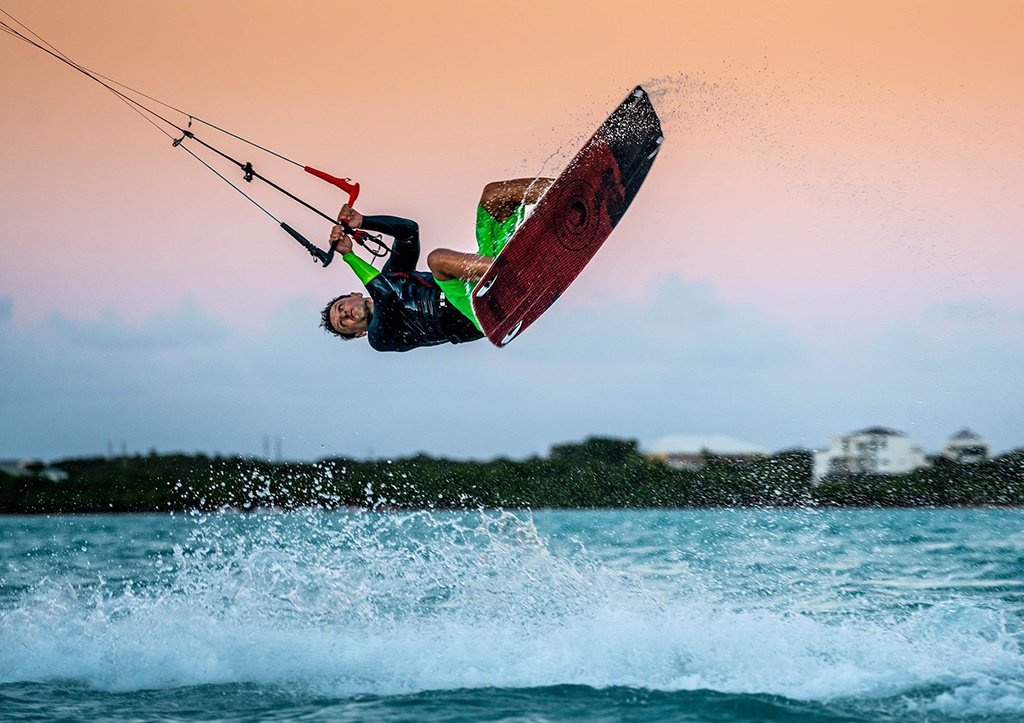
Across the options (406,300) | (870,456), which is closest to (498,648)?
(406,300)

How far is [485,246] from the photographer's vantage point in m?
6.34

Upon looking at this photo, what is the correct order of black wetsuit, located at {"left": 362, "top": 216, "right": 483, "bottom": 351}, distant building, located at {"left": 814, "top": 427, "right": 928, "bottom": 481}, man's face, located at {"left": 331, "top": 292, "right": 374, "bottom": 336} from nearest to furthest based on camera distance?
black wetsuit, located at {"left": 362, "top": 216, "right": 483, "bottom": 351}
man's face, located at {"left": 331, "top": 292, "right": 374, "bottom": 336}
distant building, located at {"left": 814, "top": 427, "right": 928, "bottom": 481}

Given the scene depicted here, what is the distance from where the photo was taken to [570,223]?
635 centimetres

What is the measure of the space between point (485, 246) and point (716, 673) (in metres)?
2.63

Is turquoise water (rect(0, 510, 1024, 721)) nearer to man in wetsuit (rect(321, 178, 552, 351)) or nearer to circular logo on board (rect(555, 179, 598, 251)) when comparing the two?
man in wetsuit (rect(321, 178, 552, 351))

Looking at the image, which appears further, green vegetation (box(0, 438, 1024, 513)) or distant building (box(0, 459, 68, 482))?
distant building (box(0, 459, 68, 482))

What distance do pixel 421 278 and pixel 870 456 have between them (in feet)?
58.1

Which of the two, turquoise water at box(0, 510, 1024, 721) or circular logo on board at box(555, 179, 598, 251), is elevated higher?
circular logo on board at box(555, 179, 598, 251)

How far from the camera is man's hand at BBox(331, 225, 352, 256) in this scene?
20.3ft

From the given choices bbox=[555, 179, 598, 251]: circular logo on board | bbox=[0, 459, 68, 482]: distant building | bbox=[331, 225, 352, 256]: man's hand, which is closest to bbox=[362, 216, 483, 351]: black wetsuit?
bbox=[331, 225, 352, 256]: man's hand

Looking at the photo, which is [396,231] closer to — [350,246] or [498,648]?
[350,246]

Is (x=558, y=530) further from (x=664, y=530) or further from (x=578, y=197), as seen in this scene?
(x=578, y=197)

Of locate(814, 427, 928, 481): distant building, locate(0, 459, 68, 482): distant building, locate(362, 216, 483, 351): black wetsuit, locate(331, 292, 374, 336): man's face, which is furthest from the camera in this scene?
locate(0, 459, 68, 482): distant building

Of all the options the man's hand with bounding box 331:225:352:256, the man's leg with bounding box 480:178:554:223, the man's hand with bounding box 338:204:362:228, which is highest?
the man's leg with bounding box 480:178:554:223
